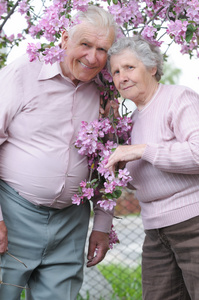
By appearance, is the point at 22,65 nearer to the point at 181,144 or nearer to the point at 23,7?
the point at 23,7

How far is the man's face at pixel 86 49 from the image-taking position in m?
2.23

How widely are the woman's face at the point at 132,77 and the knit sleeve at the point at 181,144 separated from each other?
0.17 metres

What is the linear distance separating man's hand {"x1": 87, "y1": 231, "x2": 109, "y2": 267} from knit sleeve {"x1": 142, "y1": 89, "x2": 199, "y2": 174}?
27.4 inches

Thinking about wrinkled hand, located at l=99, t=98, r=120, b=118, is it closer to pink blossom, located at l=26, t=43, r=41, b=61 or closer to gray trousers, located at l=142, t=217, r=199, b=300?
pink blossom, located at l=26, t=43, r=41, b=61

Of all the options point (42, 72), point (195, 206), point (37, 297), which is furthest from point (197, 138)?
point (37, 297)

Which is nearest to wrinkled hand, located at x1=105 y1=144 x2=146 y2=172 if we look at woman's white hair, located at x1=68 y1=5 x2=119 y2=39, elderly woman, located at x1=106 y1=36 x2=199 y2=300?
elderly woman, located at x1=106 y1=36 x2=199 y2=300

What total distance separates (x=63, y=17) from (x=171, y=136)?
71 cm

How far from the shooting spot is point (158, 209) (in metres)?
2.21

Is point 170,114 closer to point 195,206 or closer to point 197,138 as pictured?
point 197,138

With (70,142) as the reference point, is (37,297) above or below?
below

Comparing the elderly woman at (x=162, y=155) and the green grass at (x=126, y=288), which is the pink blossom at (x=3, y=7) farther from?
the green grass at (x=126, y=288)

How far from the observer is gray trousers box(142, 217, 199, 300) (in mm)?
2148

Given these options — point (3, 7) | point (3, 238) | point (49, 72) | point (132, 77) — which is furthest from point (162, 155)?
point (3, 7)

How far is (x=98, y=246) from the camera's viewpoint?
258cm
